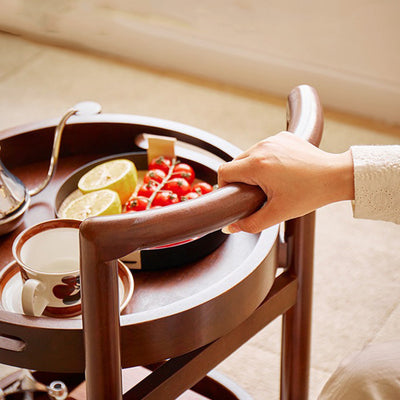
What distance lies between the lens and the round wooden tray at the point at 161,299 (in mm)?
1065

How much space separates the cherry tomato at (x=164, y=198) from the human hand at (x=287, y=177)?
0.39 meters

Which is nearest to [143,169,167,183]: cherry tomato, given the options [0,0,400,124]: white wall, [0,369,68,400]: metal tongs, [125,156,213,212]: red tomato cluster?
[125,156,213,212]: red tomato cluster

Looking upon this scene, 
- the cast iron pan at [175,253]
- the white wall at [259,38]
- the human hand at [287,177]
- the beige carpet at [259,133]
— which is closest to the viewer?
the human hand at [287,177]

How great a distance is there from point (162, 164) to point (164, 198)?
0.10 metres

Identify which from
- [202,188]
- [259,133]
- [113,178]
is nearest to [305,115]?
[202,188]

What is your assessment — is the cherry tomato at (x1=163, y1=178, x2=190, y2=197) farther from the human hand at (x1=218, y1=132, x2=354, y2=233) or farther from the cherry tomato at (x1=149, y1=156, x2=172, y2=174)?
the human hand at (x1=218, y1=132, x2=354, y2=233)

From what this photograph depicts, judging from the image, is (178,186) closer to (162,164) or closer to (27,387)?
(162,164)

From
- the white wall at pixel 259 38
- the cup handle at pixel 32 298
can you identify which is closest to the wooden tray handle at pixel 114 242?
the cup handle at pixel 32 298

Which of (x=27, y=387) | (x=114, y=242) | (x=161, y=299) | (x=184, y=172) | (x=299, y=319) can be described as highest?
(x=114, y=242)

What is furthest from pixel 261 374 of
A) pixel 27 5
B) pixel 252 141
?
pixel 27 5

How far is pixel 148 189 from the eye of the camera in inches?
55.9

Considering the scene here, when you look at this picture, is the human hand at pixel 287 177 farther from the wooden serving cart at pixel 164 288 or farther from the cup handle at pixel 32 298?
the cup handle at pixel 32 298

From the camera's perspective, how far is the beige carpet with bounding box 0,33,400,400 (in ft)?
6.51

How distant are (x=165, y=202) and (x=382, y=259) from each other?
3.77ft
